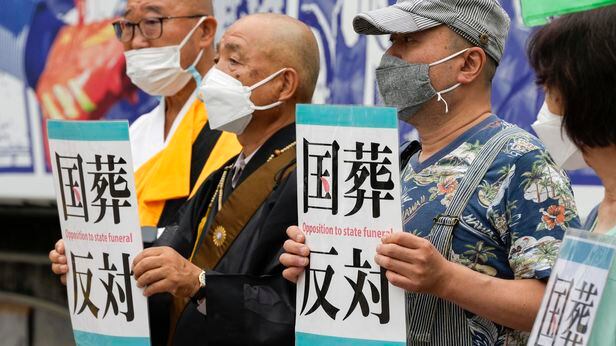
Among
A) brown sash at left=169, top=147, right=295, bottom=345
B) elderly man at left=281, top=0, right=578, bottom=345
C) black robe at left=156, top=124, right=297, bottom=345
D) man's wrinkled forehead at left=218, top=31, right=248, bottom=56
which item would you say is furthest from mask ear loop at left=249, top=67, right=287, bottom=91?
elderly man at left=281, top=0, right=578, bottom=345

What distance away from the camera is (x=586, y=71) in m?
2.55

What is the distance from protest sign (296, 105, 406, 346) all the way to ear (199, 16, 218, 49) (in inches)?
71.1

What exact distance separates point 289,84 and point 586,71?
128cm

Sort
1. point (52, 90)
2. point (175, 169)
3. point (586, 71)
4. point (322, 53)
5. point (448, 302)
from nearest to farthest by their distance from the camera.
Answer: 1. point (586, 71)
2. point (448, 302)
3. point (175, 169)
4. point (322, 53)
5. point (52, 90)

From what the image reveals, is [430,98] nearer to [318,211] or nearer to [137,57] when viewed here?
[318,211]

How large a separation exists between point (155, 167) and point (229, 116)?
30.7 inches

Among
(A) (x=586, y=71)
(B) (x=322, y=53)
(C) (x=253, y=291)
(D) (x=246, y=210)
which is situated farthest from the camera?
(B) (x=322, y=53)

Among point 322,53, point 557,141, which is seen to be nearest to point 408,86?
point 557,141

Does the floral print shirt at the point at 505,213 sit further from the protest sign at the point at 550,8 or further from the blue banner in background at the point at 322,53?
the blue banner in background at the point at 322,53

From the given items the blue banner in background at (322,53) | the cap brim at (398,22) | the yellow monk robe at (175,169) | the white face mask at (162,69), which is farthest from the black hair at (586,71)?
the white face mask at (162,69)

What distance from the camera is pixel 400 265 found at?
2771 mm

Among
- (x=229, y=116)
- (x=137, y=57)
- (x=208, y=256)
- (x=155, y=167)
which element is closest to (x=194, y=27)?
(x=137, y=57)

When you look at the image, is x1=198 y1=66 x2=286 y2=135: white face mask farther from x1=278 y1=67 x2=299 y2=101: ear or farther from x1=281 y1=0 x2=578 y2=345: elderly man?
x1=281 y1=0 x2=578 y2=345: elderly man

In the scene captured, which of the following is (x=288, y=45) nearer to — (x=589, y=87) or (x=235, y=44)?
(x=235, y=44)
